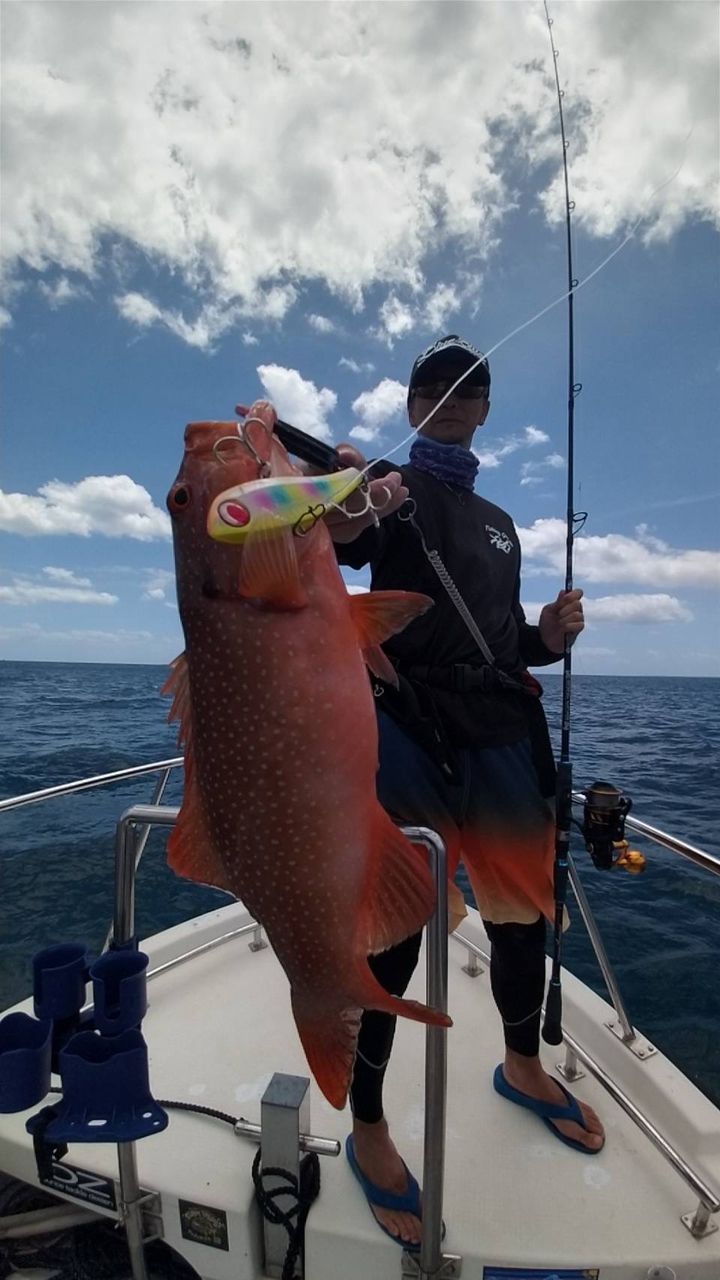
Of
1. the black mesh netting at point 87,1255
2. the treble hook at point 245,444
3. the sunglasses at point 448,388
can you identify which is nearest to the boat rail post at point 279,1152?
the black mesh netting at point 87,1255

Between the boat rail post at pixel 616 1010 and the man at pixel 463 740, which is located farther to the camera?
the boat rail post at pixel 616 1010

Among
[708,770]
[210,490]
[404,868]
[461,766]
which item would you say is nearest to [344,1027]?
[404,868]

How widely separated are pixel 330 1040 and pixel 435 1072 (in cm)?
46

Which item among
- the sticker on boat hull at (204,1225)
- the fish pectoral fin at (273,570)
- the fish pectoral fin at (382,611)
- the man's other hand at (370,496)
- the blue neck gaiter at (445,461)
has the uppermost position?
the blue neck gaiter at (445,461)

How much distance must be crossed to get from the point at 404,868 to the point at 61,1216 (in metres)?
2.05

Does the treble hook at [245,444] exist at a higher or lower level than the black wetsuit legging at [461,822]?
higher

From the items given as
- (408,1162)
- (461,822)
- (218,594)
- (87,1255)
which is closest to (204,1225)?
(87,1255)

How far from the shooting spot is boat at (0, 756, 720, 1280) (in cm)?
190

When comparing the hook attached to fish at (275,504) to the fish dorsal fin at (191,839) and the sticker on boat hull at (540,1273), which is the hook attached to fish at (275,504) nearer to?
the fish dorsal fin at (191,839)

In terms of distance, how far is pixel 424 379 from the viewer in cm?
240

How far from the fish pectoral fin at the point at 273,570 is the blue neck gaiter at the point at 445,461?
1.17 meters

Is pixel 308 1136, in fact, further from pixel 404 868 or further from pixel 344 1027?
pixel 404 868

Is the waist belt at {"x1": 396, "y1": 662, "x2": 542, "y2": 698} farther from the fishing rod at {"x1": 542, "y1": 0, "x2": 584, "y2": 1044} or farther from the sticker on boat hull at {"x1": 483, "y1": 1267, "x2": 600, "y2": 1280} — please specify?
the sticker on boat hull at {"x1": 483, "y1": 1267, "x2": 600, "y2": 1280}

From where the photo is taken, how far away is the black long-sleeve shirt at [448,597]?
2221 mm
